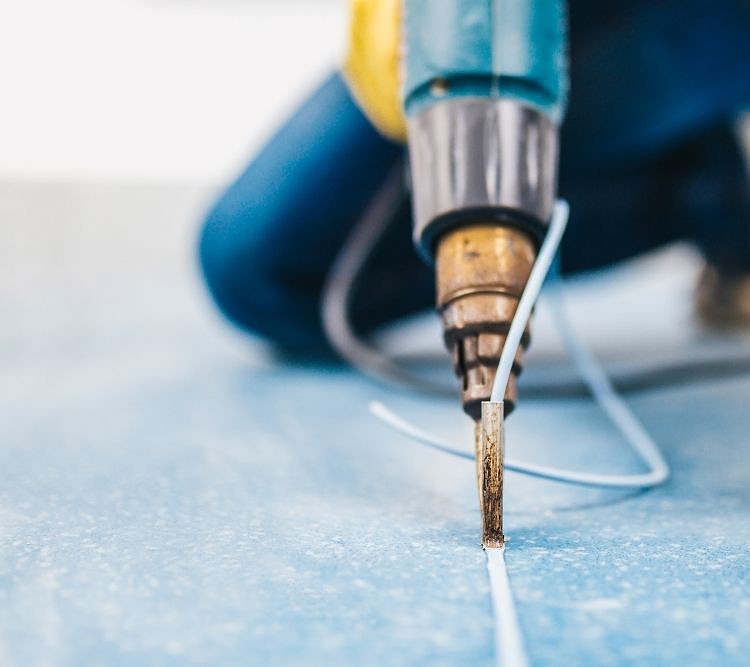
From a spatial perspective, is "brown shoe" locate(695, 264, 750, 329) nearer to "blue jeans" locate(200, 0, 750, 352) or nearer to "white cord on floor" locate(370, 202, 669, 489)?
"blue jeans" locate(200, 0, 750, 352)

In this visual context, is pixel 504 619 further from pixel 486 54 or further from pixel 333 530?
pixel 486 54

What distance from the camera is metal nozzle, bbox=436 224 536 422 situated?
0.98ft

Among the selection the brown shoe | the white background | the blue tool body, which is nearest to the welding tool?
the blue tool body

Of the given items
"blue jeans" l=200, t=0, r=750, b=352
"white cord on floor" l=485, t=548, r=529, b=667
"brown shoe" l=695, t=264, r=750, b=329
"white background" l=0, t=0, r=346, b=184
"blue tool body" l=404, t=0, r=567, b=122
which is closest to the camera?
"white cord on floor" l=485, t=548, r=529, b=667

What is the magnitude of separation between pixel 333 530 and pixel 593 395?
0.33 m

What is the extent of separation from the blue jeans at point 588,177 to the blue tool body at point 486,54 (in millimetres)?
374

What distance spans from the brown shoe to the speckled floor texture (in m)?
0.24

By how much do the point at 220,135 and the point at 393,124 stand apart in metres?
1.95

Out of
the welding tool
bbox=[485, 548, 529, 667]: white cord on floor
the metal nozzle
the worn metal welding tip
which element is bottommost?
bbox=[485, 548, 529, 667]: white cord on floor

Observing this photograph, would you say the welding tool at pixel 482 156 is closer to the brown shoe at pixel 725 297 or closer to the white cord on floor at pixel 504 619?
the white cord on floor at pixel 504 619

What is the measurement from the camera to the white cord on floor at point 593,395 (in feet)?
0.94

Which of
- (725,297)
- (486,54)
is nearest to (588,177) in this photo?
(725,297)

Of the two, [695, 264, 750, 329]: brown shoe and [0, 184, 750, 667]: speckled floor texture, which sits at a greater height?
[695, 264, 750, 329]: brown shoe

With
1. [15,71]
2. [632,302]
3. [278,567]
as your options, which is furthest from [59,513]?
[15,71]
